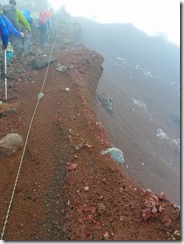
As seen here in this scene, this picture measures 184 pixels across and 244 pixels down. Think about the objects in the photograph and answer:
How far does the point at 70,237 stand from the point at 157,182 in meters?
12.3

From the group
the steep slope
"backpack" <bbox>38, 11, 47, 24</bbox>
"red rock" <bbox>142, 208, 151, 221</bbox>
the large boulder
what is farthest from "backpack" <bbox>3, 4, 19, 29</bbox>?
"red rock" <bbox>142, 208, 151, 221</bbox>

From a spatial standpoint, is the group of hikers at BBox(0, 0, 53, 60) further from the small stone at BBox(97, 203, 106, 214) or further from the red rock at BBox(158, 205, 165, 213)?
the red rock at BBox(158, 205, 165, 213)

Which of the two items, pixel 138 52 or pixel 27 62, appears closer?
pixel 27 62

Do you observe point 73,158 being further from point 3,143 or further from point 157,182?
point 157,182

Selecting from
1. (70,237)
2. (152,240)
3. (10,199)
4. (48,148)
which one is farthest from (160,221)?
(48,148)

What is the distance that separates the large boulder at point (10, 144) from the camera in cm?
746

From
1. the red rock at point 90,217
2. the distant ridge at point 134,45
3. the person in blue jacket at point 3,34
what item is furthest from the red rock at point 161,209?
the distant ridge at point 134,45

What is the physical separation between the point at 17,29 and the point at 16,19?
0.52m

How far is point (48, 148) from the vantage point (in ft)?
26.2

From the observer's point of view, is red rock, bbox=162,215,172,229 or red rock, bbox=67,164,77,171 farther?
red rock, bbox=67,164,77,171

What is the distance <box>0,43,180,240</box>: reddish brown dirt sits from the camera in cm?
534

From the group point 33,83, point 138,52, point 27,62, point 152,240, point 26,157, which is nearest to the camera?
point 152,240

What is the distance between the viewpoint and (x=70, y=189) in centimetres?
620

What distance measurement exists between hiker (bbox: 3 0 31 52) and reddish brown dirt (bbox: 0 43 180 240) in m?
7.01
